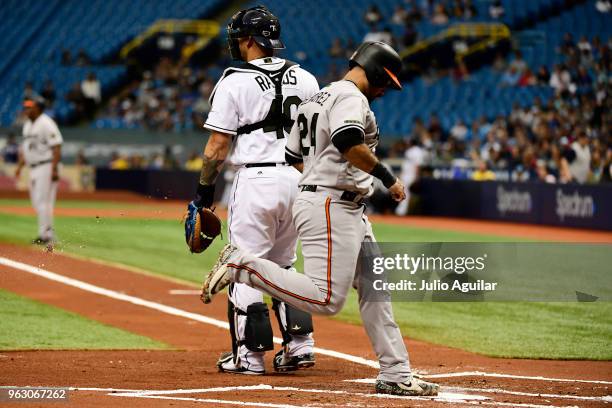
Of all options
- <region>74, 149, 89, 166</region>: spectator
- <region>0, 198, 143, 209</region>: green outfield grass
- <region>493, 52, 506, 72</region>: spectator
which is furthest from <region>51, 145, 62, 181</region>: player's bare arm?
<region>493, 52, 506, 72</region>: spectator

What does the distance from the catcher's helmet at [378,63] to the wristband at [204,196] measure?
1412 millimetres

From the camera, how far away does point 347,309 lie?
11164 millimetres

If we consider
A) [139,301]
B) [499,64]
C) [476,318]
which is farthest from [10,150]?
[476,318]

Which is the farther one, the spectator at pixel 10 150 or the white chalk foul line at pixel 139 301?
the spectator at pixel 10 150

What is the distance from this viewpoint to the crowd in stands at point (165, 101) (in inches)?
1417

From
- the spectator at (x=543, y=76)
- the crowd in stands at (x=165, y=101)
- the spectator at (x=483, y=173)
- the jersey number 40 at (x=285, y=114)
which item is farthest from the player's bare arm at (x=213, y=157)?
the crowd in stands at (x=165, y=101)

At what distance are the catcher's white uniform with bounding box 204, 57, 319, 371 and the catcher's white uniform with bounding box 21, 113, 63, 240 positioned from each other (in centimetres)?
949

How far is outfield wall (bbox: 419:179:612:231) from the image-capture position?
22.1 meters

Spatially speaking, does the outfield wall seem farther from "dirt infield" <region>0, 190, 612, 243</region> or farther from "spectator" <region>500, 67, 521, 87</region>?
"spectator" <region>500, 67, 521, 87</region>

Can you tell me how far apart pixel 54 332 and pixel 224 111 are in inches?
120

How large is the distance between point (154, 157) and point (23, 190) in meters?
4.25

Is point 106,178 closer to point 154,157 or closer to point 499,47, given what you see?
point 154,157

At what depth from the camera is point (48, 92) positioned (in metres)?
36.3

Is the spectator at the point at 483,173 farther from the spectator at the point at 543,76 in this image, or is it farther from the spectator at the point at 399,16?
the spectator at the point at 399,16
